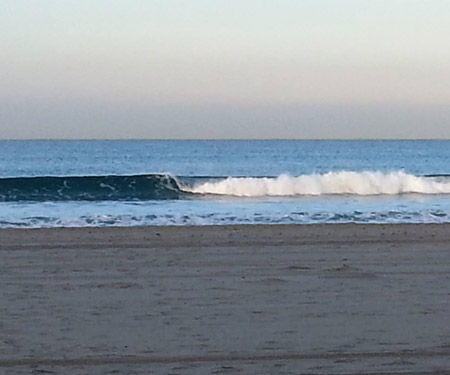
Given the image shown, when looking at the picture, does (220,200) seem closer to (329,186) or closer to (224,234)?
(329,186)

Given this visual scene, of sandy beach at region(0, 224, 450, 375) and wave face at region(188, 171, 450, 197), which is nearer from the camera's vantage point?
sandy beach at region(0, 224, 450, 375)

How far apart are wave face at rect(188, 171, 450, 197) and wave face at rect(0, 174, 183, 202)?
1.06 m

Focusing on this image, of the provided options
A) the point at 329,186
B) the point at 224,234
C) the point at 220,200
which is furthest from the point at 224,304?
the point at 329,186

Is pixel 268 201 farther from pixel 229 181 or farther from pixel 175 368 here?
pixel 175 368

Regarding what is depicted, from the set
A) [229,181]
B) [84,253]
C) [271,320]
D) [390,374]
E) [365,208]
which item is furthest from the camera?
[229,181]

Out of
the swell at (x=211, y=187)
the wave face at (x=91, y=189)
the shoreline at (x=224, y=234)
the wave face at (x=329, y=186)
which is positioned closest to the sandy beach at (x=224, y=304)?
the shoreline at (x=224, y=234)

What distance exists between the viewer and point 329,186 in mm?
26859

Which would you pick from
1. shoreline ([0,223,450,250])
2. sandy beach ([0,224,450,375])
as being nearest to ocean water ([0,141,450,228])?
shoreline ([0,223,450,250])

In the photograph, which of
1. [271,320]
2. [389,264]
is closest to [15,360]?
[271,320]

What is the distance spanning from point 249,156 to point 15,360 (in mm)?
57867

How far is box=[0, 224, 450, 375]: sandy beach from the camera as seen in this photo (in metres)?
5.79

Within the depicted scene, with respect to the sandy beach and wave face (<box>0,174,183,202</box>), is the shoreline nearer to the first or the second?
the sandy beach

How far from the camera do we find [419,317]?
23.6 feet

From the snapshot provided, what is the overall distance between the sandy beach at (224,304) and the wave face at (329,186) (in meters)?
12.8
